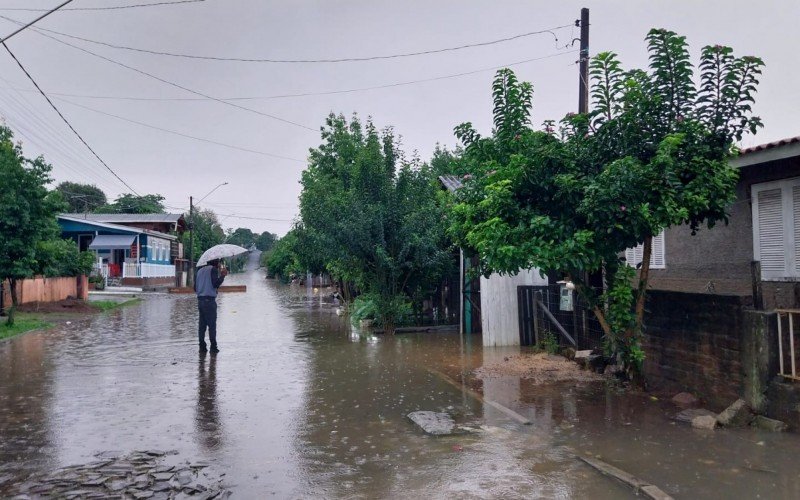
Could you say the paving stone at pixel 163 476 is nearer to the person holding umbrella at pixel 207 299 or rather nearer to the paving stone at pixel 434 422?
the paving stone at pixel 434 422

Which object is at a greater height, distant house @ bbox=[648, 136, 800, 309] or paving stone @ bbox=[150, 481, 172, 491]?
distant house @ bbox=[648, 136, 800, 309]

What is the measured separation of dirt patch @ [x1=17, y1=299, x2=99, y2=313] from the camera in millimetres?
22875

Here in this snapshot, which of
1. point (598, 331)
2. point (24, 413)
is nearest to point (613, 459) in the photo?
point (598, 331)

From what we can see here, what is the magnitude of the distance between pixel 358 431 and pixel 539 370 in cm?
436

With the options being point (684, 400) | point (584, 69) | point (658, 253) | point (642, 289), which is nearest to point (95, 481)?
point (684, 400)

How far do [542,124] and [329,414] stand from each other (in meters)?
4.59

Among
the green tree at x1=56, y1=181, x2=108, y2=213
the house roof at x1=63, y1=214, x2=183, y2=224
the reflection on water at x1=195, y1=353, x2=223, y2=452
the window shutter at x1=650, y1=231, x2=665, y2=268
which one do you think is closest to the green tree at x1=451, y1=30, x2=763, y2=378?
the window shutter at x1=650, y1=231, x2=665, y2=268

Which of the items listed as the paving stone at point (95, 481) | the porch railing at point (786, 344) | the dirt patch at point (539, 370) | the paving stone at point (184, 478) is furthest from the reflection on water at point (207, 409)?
the porch railing at point (786, 344)

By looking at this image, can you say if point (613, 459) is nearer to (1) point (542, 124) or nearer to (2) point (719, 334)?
(2) point (719, 334)

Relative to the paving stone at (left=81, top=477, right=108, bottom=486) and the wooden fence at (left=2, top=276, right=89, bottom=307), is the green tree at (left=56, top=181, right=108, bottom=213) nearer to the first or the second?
the wooden fence at (left=2, top=276, right=89, bottom=307)

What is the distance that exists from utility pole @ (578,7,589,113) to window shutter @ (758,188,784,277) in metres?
4.78

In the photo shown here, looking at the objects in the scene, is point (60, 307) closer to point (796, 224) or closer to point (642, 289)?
point (642, 289)

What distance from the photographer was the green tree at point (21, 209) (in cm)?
1634

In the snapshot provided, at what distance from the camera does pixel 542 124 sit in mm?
8500
